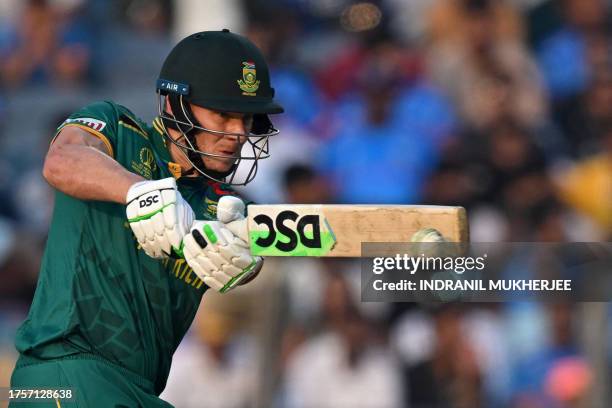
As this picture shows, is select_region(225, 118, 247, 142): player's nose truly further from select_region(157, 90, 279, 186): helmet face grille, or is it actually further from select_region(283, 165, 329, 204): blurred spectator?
select_region(283, 165, 329, 204): blurred spectator

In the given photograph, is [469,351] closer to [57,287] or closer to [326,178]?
[326,178]

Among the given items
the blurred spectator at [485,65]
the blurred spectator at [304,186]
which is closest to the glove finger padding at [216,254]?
the blurred spectator at [304,186]

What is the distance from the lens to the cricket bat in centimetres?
328

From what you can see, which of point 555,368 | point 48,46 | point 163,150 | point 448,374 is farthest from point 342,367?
point 48,46

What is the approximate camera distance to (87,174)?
3.34 meters

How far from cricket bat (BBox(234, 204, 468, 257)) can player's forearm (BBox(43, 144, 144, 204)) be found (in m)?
0.40

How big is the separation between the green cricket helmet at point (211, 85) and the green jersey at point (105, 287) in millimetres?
179

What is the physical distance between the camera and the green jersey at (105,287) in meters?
3.50

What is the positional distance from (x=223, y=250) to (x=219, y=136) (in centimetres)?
70

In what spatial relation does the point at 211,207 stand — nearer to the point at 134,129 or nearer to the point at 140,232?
the point at 134,129

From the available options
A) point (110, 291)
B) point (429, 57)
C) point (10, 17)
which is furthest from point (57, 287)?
point (10, 17)

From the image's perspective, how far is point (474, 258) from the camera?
3.60 meters

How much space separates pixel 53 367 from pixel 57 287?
10.0 inches

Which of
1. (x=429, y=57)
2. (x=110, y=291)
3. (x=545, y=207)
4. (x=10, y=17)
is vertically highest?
(x=10, y=17)
